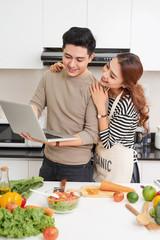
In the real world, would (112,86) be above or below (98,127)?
above

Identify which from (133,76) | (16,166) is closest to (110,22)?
(133,76)

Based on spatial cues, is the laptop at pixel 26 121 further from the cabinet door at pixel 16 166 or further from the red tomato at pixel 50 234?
the cabinet door at pixel 16 166

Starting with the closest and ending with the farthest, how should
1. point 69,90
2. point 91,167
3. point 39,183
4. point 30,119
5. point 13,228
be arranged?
point 13,228, point 30,119, point 39,183, point 69,90, point 91,167

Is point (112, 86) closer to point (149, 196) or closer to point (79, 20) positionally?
point (149, 196)

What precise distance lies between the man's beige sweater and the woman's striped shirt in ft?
0.29

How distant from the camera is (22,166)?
257 cm

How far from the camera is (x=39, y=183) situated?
5.45ft

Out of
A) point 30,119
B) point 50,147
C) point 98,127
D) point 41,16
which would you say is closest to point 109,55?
point 41,16

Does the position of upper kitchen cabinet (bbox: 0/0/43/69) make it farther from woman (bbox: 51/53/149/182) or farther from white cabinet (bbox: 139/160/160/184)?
white cabinet (bbox: 139/160/160/184)

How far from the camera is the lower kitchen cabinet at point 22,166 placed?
2.57m

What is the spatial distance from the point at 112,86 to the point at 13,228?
3.56ft

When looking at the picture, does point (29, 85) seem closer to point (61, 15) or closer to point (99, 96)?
point (61, 15)

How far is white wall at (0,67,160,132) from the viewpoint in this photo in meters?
3.04

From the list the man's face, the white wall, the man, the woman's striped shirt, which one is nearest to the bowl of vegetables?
the man
